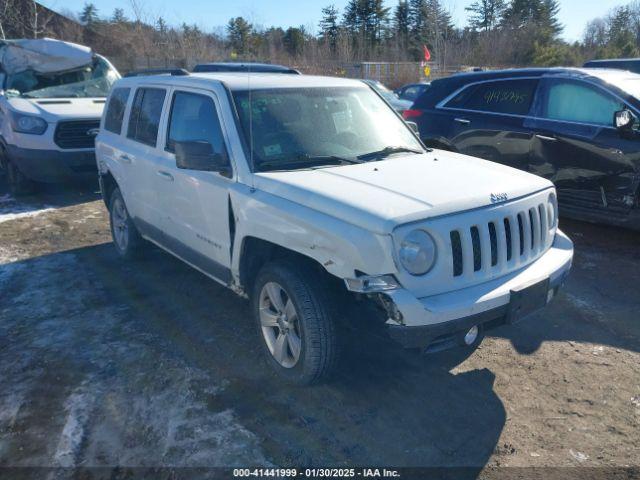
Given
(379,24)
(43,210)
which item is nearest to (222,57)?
(43,210)

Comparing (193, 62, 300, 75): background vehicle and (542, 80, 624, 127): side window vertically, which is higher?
(193, 62, 300, 75): background vehicle

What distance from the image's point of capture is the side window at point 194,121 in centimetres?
412

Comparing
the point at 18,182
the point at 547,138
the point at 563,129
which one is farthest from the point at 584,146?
the point at 18,182

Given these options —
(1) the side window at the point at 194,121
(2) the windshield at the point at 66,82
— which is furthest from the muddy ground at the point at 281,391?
(2) the windshield at the point at 66,82

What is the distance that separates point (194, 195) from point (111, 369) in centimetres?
141

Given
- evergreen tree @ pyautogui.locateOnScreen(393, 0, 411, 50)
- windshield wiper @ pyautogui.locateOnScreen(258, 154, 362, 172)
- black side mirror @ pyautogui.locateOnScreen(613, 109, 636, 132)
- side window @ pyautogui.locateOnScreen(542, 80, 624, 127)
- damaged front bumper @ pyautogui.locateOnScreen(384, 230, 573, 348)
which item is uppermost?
evergreen tree @ pyautogui.locateOnScreen(393, 0, 411, 50)

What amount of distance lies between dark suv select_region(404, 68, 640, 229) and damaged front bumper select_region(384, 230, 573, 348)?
2.93 m

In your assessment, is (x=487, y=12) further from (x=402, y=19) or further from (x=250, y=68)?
(x=250, y=68)

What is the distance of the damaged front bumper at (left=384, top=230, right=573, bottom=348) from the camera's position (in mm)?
2871

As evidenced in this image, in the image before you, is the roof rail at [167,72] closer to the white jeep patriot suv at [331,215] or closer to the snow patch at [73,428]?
the white jeep patriot suv at [331,215]

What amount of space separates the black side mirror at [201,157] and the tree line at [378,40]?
591 inches

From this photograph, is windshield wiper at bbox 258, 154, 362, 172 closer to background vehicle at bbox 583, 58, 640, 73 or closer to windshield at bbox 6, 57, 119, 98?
windshield at bbox 6, 57, 119, 98

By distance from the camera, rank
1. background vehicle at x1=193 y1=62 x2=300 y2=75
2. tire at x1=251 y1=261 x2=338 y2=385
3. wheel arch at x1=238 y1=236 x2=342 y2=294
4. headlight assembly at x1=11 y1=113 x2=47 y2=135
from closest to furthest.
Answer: tire at x1=251 y1=261 x2=338 y2=385 → wheel arch at x1=238 y1=236 x2=342 y2=294 → background vehicle at x1=193 y1=62 x2=300 y2=75 → headlight assembly at x1=11 y1=113 x2=47 y2=135

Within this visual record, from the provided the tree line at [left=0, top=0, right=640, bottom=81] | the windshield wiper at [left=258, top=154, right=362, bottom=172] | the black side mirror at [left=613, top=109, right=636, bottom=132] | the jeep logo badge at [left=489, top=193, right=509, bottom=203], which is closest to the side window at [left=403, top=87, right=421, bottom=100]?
the tree line at [left=0, top=0, right=640, bottom=81]
